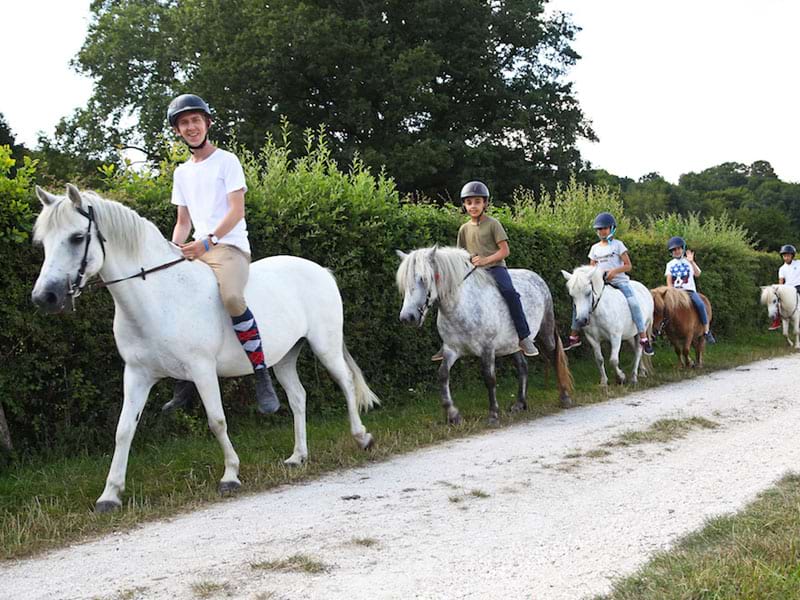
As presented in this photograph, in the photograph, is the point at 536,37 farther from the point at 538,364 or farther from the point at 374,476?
the point at 374,476

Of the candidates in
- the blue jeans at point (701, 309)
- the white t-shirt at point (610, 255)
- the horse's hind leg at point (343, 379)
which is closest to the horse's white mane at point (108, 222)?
the horse's hind leg at point (343, 379)

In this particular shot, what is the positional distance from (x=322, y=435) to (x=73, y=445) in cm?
225

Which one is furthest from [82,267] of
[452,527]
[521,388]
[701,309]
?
[701,309]

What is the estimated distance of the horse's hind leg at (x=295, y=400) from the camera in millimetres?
5742

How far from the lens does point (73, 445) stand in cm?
596

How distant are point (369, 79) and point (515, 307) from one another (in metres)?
20.2

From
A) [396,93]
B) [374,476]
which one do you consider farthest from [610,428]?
[396,93]

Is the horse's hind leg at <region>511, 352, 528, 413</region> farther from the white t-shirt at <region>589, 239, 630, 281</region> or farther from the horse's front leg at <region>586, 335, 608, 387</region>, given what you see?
the white t-shirt at <region>589, 239, 630, 281</region>

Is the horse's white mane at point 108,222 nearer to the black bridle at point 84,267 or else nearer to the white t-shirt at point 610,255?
the black bridle at point 84,267

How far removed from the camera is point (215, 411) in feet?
16.1

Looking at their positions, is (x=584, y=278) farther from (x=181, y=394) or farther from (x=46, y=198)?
(x=46, y=198)

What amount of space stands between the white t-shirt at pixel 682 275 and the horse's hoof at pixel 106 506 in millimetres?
11431

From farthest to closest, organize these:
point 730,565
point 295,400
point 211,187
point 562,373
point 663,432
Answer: point 562,373, point 663,432, point 295,400, point 211,187, point 730,565

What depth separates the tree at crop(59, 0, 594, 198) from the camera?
84.8 feet
